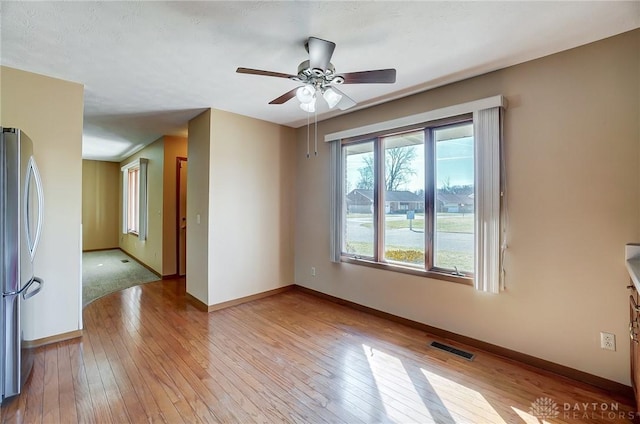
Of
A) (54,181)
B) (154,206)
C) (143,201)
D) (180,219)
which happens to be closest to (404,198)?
(54,181)

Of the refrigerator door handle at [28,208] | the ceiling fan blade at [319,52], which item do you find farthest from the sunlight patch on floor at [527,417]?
the refrigerator door handle at [28,208]

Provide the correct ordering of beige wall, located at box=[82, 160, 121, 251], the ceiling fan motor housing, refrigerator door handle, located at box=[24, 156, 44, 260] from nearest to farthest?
the ceiling fan motor housing, refrigerator door handle, located at box=[24, 156, 44, 260], beige wall, located at box=[82, 160, 121, 251]

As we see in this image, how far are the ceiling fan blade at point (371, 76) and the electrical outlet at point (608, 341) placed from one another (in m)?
2.44

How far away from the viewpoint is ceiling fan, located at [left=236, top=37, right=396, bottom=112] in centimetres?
189

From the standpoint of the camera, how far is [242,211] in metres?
4.05

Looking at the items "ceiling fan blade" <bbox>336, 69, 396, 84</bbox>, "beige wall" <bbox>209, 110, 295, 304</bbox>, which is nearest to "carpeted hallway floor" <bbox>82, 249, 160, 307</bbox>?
"beige wall" <bbox>209, 110, 295, 304</bbox>

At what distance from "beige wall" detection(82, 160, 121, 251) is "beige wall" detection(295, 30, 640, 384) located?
9.10 m

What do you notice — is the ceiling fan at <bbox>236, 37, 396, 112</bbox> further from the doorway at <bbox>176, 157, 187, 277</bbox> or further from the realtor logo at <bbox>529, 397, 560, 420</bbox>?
the doorway at <bbox>176, 157, 187, 277</bbox>

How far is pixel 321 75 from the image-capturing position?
2.09 metres

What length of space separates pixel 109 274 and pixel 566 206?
694 centimetres

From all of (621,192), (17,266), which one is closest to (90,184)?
(17,266)

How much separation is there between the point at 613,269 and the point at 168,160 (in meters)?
6.04

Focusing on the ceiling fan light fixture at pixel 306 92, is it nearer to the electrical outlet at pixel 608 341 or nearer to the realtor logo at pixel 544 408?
the realtor logo at pixel 544 408

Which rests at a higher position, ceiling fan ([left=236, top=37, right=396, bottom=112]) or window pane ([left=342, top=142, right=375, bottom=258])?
ceiling fan ([left=236, top=37, right=396, bottom=112])
